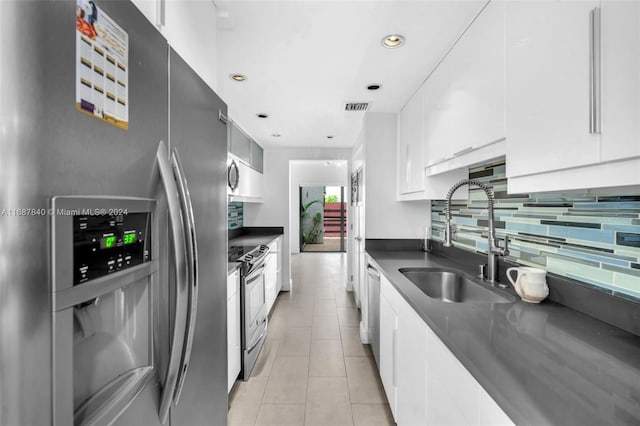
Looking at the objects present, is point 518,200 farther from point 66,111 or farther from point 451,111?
point 66,111

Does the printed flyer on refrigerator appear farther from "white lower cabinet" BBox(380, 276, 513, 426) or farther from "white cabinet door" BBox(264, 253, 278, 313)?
"white cabinet door" BBox(264, 253, 278, 313)

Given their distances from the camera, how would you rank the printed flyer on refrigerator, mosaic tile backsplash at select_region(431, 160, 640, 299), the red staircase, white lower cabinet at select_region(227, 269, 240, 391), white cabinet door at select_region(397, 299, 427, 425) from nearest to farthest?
the printed flyer on refrigerator < mosaic tile backsplash at select_region(431, 160, 640, 299) < white cabinet door at select_region(397, 299, 427, 425) < white lower cabinet at select_region(227, 269, 240, 391) < the red staircase

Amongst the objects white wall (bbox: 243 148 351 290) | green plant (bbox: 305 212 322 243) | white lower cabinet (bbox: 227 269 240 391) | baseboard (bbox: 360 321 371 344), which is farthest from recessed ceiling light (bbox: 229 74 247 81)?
green plant (bbox: 305 212 322 243)

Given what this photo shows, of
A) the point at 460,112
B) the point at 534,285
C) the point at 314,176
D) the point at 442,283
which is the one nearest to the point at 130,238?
the point at 534,285

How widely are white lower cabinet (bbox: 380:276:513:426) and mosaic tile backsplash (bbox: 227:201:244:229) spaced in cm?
265

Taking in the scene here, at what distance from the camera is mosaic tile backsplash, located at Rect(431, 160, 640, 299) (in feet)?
3.55

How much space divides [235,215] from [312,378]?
275 cm

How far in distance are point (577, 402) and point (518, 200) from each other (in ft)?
4.05

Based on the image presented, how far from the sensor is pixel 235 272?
7.35 ft

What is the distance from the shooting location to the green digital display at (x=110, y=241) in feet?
→ 1.92

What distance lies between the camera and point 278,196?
16.0 feet

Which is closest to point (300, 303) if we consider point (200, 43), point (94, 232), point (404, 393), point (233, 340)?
point (233, 340)

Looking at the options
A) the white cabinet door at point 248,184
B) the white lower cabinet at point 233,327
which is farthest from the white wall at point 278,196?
the white lower cabinet at point 233,327

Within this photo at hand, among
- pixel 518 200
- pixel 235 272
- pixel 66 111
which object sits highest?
pixel 66 111
